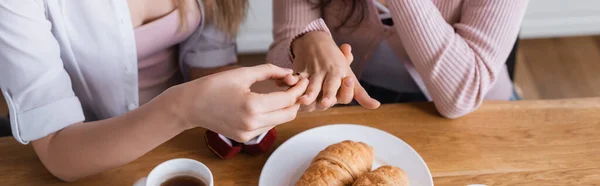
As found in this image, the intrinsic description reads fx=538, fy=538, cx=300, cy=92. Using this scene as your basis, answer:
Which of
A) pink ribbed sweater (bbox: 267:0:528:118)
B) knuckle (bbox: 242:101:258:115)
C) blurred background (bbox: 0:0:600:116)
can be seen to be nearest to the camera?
knuckle (bbox: 242:101:258:115)

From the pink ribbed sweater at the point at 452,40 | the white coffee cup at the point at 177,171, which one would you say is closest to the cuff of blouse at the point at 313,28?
the pink ribbed sweater at the point at 452,40

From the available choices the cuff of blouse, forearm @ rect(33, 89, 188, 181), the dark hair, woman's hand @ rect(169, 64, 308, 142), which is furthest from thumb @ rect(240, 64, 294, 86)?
the dark hair

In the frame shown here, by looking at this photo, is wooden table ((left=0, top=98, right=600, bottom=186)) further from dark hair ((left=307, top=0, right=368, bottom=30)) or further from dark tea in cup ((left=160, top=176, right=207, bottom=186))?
dark hair ((left=307, top=0, right=368, bottom=30))

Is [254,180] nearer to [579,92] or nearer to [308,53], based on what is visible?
[308,53]

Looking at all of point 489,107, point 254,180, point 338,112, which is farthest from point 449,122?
point 254,180

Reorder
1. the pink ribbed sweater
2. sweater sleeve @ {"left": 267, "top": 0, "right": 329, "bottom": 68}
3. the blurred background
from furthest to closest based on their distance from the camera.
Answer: the blurred background < sweater sleeve @ {"left": 267, "top": 0, "right": 329, "bottom": 68} < the pink ribbed sweater

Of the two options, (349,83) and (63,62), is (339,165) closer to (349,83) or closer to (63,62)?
(349,83)
